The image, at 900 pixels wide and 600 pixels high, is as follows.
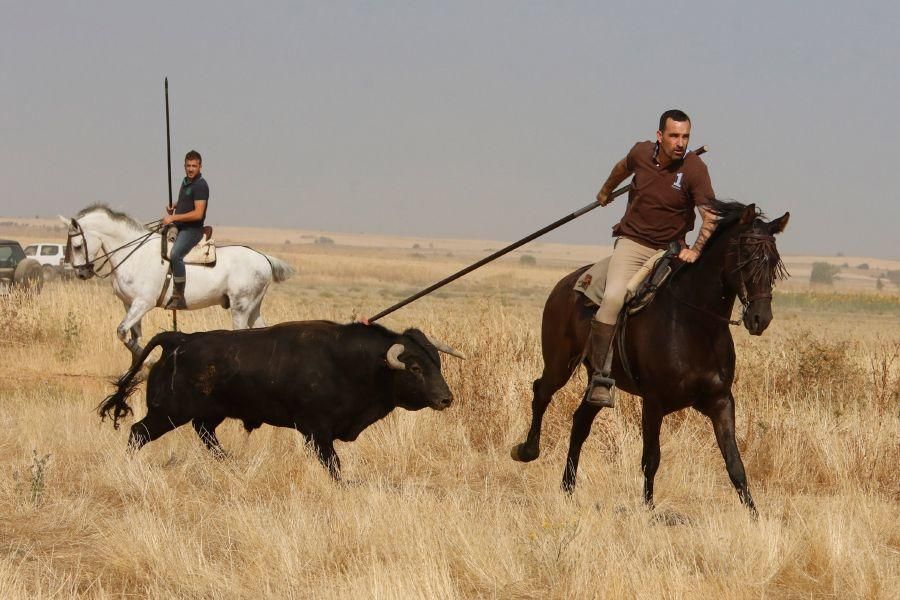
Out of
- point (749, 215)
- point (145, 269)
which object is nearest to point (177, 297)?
point (145, 269)

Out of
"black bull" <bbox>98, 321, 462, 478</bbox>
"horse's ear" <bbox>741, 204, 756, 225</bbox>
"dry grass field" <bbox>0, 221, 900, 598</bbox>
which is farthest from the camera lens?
"black bull" <bbox>98, 321, 462, 478</bbox>

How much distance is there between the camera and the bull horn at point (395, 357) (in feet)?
27.0

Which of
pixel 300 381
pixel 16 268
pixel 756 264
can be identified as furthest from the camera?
pixel 16 268

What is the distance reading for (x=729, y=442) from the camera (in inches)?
284

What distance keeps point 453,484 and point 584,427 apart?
112cm

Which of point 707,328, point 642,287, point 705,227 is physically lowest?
point 707,328

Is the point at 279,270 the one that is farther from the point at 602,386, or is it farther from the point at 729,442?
the point at 729,442

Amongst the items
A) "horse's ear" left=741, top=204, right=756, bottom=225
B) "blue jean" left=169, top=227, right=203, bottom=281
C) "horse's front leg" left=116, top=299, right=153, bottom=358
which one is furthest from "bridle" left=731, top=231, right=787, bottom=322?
"horse's front leg" left=116, top=299, right=153, bottom=358

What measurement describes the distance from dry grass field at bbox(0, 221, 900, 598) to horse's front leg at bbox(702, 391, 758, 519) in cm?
17

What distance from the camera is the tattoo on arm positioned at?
7.25 m

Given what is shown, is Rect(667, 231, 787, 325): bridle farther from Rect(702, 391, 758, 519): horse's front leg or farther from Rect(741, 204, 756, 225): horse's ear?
Rect(702, 391, 758, 519): horse's front leg

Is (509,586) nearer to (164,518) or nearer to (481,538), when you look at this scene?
(481,538)

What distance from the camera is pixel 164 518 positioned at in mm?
7109

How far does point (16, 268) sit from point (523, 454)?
2279cm
